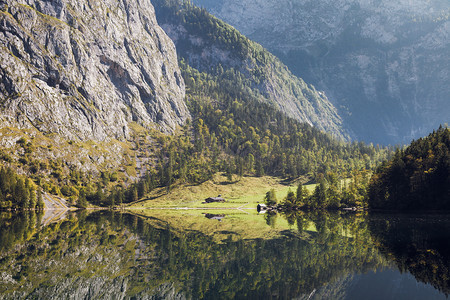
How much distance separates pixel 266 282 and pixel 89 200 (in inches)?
7014

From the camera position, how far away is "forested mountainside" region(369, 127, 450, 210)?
330 ft

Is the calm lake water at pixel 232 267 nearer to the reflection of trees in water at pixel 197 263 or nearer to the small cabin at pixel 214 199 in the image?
the reflection of trees in water at pixel 197 263

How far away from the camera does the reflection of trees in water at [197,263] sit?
3528cm

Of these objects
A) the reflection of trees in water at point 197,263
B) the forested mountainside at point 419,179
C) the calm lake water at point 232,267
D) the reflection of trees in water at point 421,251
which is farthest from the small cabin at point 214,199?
the reflection of trees in water at point 421,251

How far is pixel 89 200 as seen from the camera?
193000mm

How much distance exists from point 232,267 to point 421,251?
26619 mm

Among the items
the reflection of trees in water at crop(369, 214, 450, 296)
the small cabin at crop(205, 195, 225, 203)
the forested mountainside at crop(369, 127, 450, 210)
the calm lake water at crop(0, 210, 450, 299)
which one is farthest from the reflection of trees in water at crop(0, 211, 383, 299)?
the small cabin at crop(205, 195, 225, 203)

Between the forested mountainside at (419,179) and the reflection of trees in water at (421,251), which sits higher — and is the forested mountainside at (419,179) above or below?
above

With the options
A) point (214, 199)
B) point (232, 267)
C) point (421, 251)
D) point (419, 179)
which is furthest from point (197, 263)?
point (214, 199)

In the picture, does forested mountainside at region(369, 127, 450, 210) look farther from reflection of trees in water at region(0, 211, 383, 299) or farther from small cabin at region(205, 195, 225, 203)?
small cabin at region(205, 195, 225, 203)

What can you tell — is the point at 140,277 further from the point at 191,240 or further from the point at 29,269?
the point at 191,240

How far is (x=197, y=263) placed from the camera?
1777 inches

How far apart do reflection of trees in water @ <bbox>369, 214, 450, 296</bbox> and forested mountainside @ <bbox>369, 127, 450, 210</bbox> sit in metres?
37.6

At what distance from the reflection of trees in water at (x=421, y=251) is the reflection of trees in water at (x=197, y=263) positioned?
10.0 ft
